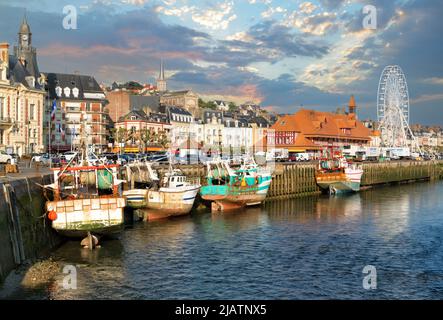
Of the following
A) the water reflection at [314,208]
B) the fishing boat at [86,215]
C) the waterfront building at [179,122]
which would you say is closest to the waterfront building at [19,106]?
the waterfront building at [179,122]

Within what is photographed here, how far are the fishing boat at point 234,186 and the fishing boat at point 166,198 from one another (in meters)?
3.21

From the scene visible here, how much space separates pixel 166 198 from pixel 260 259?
15.9 meters

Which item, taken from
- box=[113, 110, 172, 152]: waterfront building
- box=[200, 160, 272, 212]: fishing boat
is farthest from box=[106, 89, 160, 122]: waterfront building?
box=[200, 160, 272, 212]: fishing boat

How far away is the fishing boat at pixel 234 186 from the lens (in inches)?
2034

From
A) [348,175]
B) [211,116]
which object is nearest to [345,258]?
[348,175]

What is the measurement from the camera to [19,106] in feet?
255

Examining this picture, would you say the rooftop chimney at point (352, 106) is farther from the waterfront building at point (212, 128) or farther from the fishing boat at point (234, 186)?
the fishing boat at point (234, 186)

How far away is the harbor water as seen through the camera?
24.6 meters

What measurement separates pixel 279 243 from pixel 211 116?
97.7 m

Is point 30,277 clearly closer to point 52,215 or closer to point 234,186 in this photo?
point 52,215

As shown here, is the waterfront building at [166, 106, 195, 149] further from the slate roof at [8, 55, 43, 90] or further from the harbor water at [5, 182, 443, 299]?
the harbor water at [5, 182, 443, 299]

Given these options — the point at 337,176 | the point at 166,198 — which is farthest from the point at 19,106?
the point at 337,176
